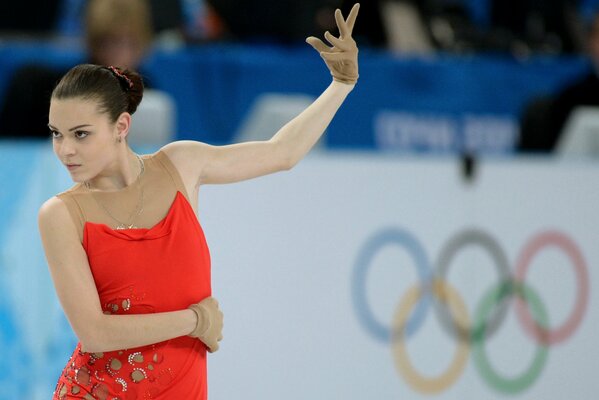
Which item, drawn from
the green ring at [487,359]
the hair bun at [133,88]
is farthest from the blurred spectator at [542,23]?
the hair bun at [133,88]

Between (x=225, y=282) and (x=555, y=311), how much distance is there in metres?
1.80

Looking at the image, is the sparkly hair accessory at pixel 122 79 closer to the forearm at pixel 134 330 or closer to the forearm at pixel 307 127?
the forearm at pixel 307 127

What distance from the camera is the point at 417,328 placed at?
17.4 ft

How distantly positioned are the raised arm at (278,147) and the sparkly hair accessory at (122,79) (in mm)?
263

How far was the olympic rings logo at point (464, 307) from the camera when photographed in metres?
5.23

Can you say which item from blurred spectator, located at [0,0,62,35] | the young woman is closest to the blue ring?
the young woman

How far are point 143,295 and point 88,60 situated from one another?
300 cm

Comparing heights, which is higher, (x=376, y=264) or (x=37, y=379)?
(x=376, y=264)

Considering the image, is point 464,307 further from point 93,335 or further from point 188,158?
point 93,335

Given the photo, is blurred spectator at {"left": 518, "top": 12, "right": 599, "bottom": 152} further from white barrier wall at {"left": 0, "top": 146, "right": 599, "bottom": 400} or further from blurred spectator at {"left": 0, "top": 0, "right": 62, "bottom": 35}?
blurred spectator at {"left": 0, "top": 0, "right": 62, "bottom": 35}

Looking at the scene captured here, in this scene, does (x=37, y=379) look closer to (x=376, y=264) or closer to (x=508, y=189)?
(x=376, y=264)

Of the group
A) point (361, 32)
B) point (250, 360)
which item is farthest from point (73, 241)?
point (361, 32)

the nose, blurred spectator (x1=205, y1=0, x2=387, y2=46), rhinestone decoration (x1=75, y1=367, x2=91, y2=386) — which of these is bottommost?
rhinestone decoration (x1=75, y1=367, x2=91, y2=386)

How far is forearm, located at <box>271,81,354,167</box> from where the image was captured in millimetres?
3371
